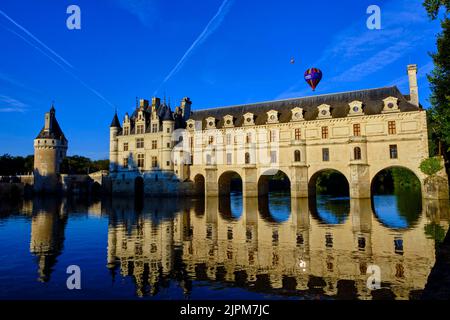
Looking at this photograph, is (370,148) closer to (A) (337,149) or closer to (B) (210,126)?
(A) (337,149)

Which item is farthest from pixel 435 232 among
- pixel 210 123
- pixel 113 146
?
pixel 113 146

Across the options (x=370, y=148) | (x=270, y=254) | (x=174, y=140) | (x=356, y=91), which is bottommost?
(x=270, y=254)

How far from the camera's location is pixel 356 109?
112 feet

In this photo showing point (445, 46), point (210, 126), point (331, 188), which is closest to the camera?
point (445, 46)

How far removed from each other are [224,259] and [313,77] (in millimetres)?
27339

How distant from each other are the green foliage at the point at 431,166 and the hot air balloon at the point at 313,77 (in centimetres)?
1309

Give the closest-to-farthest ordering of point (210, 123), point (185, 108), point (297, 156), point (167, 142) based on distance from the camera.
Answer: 1. point (297, 156)
2. point (210, 123)
3. point (167, 142)
4. point (185, 108)

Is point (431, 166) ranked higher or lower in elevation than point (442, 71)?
lower

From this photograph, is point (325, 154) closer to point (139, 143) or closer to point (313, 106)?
point (313, 106)

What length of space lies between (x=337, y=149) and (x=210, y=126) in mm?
17186

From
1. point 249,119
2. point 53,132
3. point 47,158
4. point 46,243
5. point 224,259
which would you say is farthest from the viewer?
point 53,132

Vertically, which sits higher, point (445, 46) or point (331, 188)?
point (445, 46)
